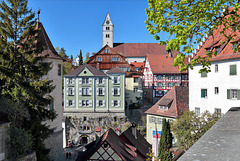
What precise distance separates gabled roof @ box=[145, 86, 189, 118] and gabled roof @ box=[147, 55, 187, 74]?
20.4 meters

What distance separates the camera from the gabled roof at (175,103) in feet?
93.2

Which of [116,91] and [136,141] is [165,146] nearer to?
[136,141]

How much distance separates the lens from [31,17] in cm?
1681

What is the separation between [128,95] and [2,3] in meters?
32.5

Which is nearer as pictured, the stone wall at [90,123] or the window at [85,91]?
the stone wall at [90,123]

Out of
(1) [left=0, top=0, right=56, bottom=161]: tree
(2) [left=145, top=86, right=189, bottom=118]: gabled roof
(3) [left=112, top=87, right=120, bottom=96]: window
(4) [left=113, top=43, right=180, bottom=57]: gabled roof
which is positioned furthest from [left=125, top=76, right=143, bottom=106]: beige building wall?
(4) [left=113, top=43, right=180, bottom=57]: gabled roof

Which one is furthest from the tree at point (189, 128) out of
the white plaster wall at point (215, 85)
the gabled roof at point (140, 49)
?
the gabled roof at point (140, 49)

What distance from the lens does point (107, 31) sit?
8850 centimetres

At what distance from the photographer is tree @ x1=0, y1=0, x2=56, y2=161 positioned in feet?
50.1

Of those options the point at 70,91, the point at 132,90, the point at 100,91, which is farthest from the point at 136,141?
the point at 132,90

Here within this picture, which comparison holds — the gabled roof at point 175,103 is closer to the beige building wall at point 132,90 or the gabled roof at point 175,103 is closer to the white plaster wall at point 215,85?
the white plaster wall at point 215,85

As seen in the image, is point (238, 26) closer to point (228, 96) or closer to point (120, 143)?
point (228, 96)

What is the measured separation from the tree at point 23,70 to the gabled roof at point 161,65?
37583 millimetres

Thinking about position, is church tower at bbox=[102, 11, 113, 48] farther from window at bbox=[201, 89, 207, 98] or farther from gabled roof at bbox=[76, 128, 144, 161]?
gabled roof at bbox=[76, 128, 144, 161]
